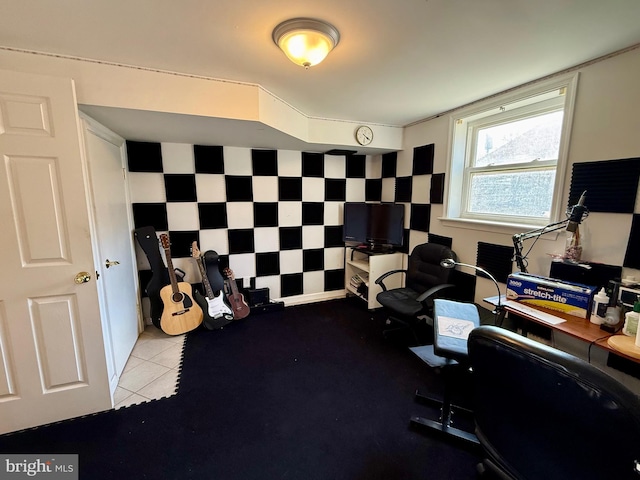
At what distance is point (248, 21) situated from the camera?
129 centimetres

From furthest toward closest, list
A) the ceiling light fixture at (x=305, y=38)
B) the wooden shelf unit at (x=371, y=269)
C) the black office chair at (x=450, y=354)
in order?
1. the wooden shelf unit at (x=371, y=269)
2. the black office chair at (x=450, y=354)
3. the ceiling light fixture at (x=305, y=38)

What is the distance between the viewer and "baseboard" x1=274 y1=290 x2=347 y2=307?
346 centimetres

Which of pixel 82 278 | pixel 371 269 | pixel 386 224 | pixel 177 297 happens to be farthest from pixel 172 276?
pixel 386 224

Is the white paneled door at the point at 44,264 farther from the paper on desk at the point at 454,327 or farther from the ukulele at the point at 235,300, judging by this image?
the paper on desk at the point at 454,327

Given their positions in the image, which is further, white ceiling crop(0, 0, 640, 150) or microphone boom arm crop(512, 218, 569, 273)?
microphone boom arm crop(512, 218, 569, 273)

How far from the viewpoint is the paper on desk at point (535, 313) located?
1.55 m

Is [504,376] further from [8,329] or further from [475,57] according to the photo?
[8,329]

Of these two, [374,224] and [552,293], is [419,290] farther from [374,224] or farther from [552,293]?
[552,293]

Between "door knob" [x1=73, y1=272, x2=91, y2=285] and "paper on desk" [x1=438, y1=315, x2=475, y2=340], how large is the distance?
212cm

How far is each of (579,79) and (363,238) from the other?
229cm

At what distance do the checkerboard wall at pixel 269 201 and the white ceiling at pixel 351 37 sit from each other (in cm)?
81

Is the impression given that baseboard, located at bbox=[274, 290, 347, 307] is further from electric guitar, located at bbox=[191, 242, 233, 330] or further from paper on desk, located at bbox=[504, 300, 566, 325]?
paper on desk, located at bbox=[504, 300, 566, 325]

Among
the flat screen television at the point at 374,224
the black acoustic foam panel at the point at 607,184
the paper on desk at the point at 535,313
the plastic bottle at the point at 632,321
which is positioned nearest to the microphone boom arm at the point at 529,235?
the black acoustic foam panel at the point at 607,184

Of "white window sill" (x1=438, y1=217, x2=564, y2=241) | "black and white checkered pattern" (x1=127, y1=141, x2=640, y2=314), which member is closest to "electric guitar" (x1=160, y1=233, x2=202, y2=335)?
"black and white checkered pattern" (x1=127, y1=141, x2=640, y2=314)
